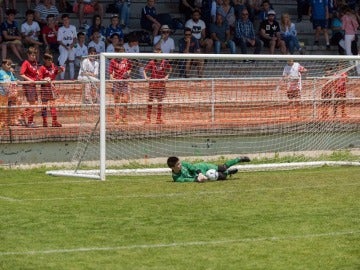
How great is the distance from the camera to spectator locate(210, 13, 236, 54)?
27.1 metres

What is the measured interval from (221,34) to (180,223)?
49.1 feet

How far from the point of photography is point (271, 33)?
27891mm

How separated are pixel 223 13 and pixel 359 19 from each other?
13.6 ft

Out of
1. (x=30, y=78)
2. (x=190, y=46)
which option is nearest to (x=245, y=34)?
(x=190, y=46)

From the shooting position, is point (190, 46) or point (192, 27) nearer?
point (190, 46)

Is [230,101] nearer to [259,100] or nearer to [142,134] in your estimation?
[259,100]

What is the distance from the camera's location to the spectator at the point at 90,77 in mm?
19766

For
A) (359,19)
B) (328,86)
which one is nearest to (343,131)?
(328,86)

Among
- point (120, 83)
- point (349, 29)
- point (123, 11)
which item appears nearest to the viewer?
point (120, 83)

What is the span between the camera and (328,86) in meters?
22.1

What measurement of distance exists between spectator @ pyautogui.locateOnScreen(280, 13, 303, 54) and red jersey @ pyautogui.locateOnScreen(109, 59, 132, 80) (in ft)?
Answer: 26.0

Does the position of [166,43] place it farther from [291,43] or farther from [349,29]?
[349,29]

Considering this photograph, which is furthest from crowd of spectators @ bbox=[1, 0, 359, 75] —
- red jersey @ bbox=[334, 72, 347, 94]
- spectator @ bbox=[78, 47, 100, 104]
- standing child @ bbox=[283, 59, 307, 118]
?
red jersey @ bbox=[334, 72, 347, 94]

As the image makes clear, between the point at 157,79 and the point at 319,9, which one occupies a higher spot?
the point at 319,9
